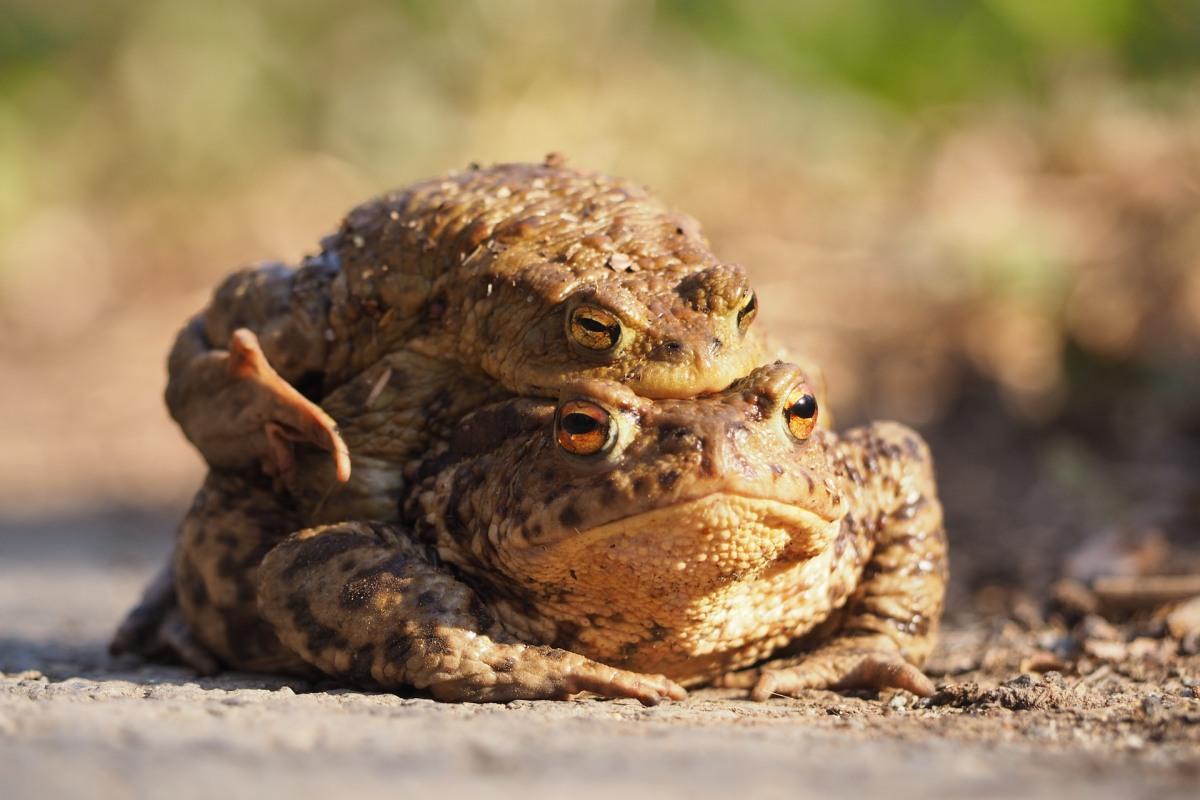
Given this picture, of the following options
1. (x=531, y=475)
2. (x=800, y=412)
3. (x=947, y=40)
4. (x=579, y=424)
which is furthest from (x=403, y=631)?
(x=947, y=40)

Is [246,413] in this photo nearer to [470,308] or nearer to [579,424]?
[470,308]

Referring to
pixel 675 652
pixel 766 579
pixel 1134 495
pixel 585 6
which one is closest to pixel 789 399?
pixel 766 579

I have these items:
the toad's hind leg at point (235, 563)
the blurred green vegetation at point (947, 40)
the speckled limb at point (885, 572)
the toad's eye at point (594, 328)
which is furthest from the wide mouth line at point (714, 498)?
the blurred green vegetation at point (947, 40)

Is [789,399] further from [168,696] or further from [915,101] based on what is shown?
[915,101]

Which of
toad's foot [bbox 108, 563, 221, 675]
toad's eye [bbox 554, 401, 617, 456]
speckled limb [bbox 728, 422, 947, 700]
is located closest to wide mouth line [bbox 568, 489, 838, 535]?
toad's eye [bbox 554, 401, 617, 456]

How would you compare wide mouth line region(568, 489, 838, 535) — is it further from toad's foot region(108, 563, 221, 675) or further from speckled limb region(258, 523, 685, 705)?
toad's foot region(108, 563, 221, 675)
